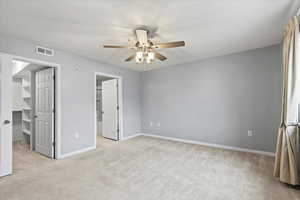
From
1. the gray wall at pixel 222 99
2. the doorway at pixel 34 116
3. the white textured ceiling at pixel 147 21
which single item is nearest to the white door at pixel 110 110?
the gray wall at pixel 222 99

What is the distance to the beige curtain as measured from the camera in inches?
81.1

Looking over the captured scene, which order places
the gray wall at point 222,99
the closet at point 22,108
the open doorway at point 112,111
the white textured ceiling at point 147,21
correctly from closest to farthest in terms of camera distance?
1. the white textured ceiling at point 147,21
2. the gray wall at point 222,99
3. the closet at point 22,108
4. the open doorway at point 112,111

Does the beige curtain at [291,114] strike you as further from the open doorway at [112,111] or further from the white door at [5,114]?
the white door at [5,114]

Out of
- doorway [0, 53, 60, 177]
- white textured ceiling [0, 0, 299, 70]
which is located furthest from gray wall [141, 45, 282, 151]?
doorway [0, 53, 60, 177]

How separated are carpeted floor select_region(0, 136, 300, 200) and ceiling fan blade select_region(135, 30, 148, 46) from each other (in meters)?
2.24

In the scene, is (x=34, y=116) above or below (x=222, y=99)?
below

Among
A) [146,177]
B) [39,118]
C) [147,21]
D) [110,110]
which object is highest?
[147,21]

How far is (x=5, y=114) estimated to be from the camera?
259cm

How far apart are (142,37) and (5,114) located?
8.95ft

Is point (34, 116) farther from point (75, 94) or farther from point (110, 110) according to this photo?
point (110, 110)

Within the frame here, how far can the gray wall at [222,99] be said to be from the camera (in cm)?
335

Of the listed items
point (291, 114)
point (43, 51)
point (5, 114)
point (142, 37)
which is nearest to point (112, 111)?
point (43, 51)

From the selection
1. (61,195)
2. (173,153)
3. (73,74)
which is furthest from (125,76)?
(61,195)

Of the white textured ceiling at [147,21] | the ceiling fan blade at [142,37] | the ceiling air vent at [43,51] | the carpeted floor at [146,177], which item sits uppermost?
the white textured ceiling at [147,21]
